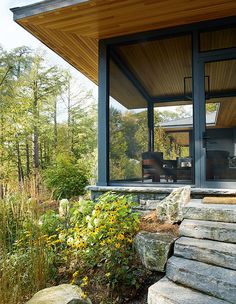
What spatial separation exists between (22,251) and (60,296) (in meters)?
0.79

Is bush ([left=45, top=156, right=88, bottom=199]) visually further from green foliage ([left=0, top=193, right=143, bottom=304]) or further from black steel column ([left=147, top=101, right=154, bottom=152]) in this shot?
green foliage ([left=0, top=193, right=143, bottom=304])

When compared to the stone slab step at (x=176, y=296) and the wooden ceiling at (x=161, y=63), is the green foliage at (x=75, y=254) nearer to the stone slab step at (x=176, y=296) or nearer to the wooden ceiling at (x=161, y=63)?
the stone slab step at (x=176, y=296)

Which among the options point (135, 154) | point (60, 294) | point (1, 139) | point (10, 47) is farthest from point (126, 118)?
point (10, 47)

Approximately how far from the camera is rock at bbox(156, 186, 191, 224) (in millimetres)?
3231

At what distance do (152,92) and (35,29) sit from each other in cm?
406

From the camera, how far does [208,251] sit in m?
2.43

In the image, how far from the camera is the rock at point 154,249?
265 cm

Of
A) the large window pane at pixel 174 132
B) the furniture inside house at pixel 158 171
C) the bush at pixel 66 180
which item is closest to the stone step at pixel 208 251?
the furniture inside house at pixel 158 171

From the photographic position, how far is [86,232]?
10.1 ft

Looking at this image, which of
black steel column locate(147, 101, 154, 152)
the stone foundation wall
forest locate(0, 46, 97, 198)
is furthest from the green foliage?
forest locate(0, 46, 97, 198)

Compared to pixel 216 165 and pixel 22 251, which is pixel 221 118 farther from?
pixel 22 251

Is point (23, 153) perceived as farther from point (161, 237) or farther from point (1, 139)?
point (161, 237)

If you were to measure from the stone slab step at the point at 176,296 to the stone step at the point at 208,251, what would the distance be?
0.32 metres

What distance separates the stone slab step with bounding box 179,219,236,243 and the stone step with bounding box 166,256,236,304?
1.08 feet
